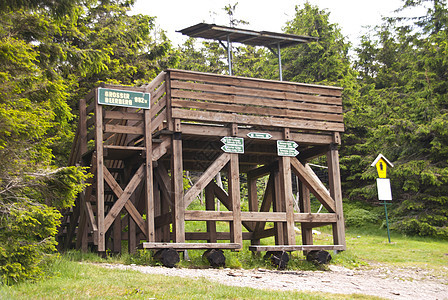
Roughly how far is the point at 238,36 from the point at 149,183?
533 cm

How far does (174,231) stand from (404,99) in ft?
64.6

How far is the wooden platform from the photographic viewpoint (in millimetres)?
Answer: 13539

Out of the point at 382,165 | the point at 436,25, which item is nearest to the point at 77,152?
the point at 382,165

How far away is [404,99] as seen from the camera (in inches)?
1158

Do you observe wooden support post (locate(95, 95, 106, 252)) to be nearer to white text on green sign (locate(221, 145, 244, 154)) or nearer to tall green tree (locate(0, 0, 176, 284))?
tall green tree (locate(0, 0, 176, 284))

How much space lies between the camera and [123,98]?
44.7 ft

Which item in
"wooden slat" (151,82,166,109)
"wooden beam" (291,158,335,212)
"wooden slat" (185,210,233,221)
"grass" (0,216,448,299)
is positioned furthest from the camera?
"wooden beam" (291,158,335,212)

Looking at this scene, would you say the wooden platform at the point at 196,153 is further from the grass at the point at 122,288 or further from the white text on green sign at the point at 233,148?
the grass at the point at 122,288

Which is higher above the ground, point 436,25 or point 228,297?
point 436,25

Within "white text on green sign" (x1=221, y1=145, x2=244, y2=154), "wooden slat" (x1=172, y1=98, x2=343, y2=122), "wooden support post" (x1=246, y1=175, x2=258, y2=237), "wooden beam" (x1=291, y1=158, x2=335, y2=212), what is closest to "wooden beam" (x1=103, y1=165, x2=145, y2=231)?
"wooden slat" (x1=172, y1=98, x2=343, y2=122)

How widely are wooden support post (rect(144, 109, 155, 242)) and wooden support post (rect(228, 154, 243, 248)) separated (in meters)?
2.04

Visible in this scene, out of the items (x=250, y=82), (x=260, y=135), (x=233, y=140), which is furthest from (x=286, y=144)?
(x=250, y=82)

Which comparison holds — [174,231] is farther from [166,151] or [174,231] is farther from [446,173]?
[446,173]

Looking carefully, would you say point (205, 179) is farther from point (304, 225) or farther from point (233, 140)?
point (304, 225)
